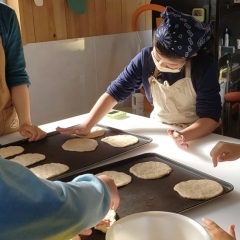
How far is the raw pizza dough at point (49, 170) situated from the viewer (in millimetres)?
949

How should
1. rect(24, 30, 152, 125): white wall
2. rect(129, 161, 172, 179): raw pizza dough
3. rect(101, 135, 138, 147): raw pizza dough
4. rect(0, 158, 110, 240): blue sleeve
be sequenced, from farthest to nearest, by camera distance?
rect(24, 30, 152, 125): white wall
rect(101, 135, 138, 147): raw pizza dough
rect(129, 161, 172, 179): raw pizza dough
rect(0, 158, 110, 240): blue sleeve

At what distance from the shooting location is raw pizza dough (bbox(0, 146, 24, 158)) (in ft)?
3.62

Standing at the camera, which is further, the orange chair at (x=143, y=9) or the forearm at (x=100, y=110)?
the orange chair at (x=143, y=9)

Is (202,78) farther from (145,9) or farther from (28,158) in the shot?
(145,9)

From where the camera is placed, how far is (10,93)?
131 cm

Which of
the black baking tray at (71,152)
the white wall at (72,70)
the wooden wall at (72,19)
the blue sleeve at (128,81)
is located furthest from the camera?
the white wall at (72,70)

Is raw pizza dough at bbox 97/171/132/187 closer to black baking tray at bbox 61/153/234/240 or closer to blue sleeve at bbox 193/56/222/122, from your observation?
black baking tray at bbox 61/153/234/240

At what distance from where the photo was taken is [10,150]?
3.71 ft

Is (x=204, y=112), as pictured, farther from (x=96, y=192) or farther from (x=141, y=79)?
(x=96, y=192)

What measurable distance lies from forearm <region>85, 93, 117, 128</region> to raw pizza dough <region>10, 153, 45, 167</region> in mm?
262

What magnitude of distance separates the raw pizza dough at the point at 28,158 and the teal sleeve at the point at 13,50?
33cm

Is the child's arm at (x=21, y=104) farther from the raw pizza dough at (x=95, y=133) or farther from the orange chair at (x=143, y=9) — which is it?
the orange chair at (x=143, y=9)

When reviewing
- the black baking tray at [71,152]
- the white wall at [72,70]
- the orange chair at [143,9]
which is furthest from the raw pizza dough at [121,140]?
the orange chair at [143,9]

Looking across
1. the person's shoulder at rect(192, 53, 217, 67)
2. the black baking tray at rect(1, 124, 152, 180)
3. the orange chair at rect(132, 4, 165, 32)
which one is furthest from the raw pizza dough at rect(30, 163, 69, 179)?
the orange chair at rect(132, 4, 165, 32)
